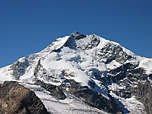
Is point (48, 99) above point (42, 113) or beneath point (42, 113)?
above

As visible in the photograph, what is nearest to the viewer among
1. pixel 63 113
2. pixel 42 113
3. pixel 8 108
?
pixel 8 108

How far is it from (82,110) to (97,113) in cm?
434

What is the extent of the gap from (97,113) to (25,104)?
44.2 metres

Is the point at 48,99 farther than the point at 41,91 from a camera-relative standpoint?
No

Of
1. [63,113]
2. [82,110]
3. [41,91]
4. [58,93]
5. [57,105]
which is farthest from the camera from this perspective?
[58,93]

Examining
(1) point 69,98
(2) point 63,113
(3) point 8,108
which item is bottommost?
(3) point 8,108

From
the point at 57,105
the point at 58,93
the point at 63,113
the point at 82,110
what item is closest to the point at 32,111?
the point at 63,113

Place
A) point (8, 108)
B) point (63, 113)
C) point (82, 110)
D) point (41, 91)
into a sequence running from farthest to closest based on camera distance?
point (41, 91), point (82, 110), point (63, 113), point (8, 108)

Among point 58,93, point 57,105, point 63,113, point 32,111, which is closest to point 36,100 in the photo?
point 32,111

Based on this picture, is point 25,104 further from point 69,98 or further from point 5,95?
point 69,98

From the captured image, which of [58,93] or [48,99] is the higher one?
[58,93]

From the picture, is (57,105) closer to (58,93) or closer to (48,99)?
(48,99)

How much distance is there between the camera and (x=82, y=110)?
103 metres

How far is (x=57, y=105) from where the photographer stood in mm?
95438
